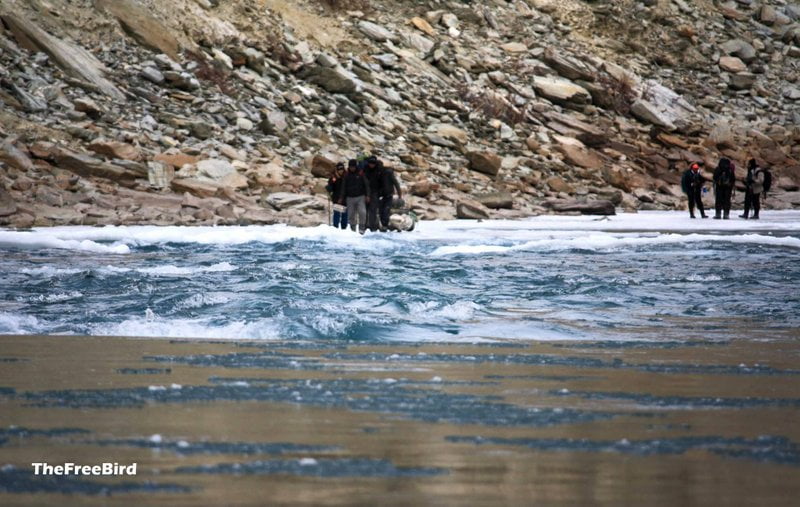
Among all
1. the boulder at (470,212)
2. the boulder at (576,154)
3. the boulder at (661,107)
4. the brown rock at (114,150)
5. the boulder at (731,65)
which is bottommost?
the boulder at (470,212)

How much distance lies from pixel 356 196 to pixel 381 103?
1835 centimetres

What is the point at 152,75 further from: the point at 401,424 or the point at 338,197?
the point at 401,424

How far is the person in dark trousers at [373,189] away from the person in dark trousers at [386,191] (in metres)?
0.07

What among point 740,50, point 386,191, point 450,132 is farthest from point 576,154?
point 386,191

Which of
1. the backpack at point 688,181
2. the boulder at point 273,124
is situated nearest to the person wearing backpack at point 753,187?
A: the backpack at point 688,181

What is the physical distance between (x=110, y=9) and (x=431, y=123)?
10848 millimetres

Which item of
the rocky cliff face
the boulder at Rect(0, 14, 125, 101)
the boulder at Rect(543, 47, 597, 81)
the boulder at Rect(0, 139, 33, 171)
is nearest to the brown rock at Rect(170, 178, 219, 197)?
the rocky cliff face

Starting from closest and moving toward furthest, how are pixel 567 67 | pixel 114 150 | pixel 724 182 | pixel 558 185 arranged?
pixel 724 182 → pixel 114 150 → pixel 558 185 → pixel 567 67

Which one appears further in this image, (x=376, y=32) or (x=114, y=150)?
(x=376, y=32)

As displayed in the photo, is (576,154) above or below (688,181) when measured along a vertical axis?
above

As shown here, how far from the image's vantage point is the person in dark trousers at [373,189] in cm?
2469

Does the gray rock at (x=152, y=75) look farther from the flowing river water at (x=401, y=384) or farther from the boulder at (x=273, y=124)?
the flowing river water at (x=401, y=384)

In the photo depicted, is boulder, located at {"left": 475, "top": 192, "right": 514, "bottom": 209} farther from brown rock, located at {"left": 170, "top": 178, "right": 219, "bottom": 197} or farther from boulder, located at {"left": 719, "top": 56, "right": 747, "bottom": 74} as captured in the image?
boulder, located at {"left": 719, "top": 56, "right": 747, "bottom": 74}

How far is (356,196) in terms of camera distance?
24.4m
